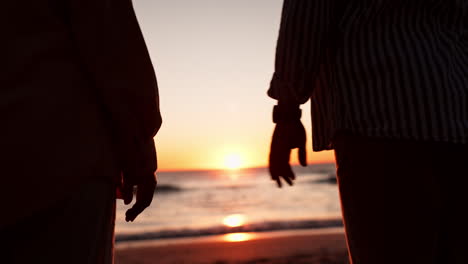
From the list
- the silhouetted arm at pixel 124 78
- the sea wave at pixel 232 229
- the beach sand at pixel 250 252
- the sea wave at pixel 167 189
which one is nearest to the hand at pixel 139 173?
the silhouetted arm at pixel 124 78

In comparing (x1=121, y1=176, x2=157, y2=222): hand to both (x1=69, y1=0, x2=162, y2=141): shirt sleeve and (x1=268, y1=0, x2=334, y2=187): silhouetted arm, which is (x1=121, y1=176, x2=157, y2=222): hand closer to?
(x1=69, y1=0, x2=162, y2=141): shirt sleeve

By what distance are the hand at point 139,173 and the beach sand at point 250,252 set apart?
16.9 ft

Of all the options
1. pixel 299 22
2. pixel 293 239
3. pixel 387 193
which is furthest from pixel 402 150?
pixel 293 239

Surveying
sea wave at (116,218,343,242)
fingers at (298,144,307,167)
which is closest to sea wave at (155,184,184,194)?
sea wave at (116,218,343,242)

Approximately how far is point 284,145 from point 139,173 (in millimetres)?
596

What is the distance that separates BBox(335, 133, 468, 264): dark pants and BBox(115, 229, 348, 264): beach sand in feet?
16.3

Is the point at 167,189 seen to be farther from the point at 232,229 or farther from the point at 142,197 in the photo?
the point at 142,197

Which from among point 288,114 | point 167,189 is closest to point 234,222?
point 288,114

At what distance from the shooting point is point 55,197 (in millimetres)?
1038

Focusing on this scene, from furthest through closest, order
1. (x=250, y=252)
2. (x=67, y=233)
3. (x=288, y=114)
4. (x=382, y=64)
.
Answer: (x=250, y=252) → (x=288, y=114) → (x=382, y=64) → (x=67, y=233)

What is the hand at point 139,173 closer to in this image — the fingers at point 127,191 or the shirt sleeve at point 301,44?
the fingers at point 127,191

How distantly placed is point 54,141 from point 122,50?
1.01 ft

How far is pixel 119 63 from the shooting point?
1.22 meters

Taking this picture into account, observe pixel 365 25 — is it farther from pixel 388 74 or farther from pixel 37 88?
pixel 37 88
